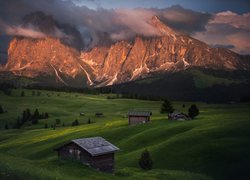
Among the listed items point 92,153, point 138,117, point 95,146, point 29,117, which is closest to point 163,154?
point 95,146

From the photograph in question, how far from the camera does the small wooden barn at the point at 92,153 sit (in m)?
56.2

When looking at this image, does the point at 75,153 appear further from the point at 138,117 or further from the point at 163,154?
the point at 138,117

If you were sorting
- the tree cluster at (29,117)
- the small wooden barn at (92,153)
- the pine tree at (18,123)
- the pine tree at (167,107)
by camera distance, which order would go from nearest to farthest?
the small wooden barn at (92,153) < the pine tree at (167,107) < the pine tree at (18,123) < the tree cluster at (29,117)

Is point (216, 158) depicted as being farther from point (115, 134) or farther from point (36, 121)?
point (36, 121)

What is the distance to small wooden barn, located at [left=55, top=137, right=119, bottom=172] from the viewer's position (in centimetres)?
5619

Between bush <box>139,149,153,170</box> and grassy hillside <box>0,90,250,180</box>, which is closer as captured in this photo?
grassy hillside <box>0,90,250,180</box>

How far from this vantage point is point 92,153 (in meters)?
55.2

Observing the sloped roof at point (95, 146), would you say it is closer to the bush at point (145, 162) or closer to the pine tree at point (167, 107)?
the bush at point (145, 162)

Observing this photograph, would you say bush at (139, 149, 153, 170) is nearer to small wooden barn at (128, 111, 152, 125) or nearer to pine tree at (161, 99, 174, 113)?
small wooden barn at (128, 111, 152, 125)

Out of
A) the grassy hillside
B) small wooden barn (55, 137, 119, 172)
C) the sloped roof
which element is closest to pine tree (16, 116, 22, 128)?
the grassy hillside

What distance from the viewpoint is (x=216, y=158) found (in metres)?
63.4

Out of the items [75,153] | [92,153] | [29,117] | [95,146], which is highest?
[95,146]

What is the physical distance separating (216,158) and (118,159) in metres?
19.2

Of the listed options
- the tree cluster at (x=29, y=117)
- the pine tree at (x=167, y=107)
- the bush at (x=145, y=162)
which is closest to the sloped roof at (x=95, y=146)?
the bush at (x=145, y=162)
